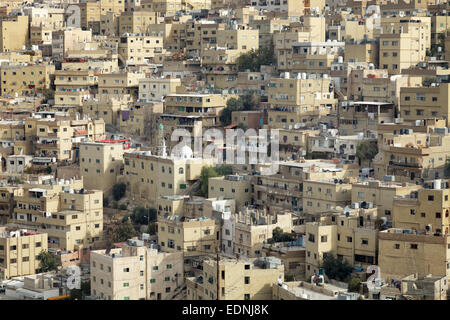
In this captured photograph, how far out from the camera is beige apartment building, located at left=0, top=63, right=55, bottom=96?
45.2 metres

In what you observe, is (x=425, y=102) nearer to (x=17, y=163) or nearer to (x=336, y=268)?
(x=336, y=268)

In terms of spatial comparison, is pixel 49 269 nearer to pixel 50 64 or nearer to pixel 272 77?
pixel 272 77

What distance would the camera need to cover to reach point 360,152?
1346 inches

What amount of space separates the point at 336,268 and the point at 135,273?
455cm

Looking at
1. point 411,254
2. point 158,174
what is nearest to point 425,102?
point 158,174

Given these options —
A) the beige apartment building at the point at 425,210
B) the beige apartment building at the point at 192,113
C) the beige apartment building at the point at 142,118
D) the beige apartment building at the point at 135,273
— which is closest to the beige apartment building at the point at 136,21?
the beige apartment building at the point at 142,118

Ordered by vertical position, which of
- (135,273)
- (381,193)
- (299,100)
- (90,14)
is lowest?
(135,273)

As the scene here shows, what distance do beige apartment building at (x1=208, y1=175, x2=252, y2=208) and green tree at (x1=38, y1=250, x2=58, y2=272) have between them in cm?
435

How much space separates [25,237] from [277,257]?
6.86 m

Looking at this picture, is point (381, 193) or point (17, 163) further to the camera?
point (17, 163)

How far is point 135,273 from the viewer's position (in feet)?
96.1

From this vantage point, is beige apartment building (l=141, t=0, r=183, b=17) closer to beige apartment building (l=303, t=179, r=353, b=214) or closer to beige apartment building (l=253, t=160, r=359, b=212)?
beige apartment building (l=253, t=160, r=359, b=212)
